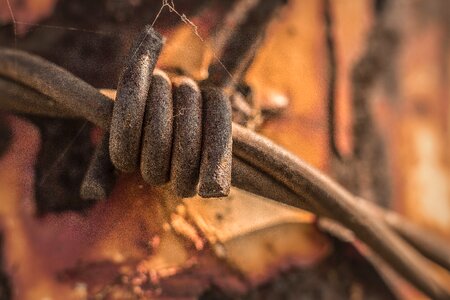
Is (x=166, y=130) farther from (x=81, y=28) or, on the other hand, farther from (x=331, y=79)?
(x=331, y=79)

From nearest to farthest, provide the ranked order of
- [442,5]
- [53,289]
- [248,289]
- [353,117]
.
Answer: [53,289] < [248,289] < [353,117] < [442,5]

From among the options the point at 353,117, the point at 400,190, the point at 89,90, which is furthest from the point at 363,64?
the point at 89,90

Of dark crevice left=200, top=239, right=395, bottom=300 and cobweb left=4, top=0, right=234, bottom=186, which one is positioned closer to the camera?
cobweb left=4, top=0, right=234, bottom=186

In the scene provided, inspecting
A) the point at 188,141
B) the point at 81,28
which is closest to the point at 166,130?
the point at 188,141

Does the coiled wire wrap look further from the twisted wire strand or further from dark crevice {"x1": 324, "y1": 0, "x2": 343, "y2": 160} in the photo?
dark crevice {"x1": 324, "y1": 0, "x2": 343, "y2": 160}

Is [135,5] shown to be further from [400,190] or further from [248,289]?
[400,190]

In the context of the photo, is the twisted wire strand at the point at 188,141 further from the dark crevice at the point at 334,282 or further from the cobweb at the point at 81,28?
the dark crevice at the point at 334,282

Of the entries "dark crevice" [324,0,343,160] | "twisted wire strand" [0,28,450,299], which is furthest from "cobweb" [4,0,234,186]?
"dark crevice" [324,0,343,160]

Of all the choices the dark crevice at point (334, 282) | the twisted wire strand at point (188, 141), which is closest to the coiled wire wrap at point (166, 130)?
the twisted wire strand at point (188, 141)
